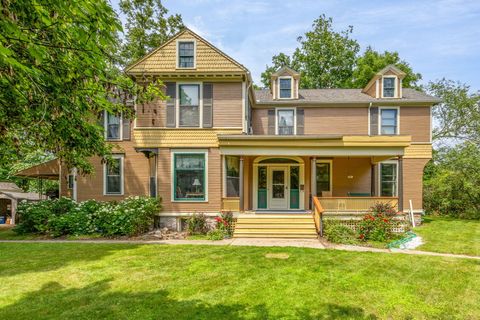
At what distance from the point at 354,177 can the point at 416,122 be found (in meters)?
4.18

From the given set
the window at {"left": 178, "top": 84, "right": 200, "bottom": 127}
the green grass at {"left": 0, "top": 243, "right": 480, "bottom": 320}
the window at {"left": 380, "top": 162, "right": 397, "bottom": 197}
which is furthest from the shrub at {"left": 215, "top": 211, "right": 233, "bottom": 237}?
the window at {"left": 380, "top": 162, "right": 397, "bottom": 197}

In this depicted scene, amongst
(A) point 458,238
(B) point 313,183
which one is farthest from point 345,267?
(A) point 458,238

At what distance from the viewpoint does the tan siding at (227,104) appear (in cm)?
1250

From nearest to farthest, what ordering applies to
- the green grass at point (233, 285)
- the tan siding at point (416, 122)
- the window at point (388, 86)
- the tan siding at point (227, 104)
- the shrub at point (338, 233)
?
Answer: 1. the green grass at point (233, 285)
2. the shrub at point (338, 233)
3. the tan siding at point (227, 104)
4. the tan siding at point (416, 122)
5. the window at point (388, 86)

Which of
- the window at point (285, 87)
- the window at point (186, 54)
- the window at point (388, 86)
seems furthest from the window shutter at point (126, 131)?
the window at point (388, 86)

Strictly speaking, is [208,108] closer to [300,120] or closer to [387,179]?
[300,120]

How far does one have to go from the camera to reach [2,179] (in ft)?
95.1

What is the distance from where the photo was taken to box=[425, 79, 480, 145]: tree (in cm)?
2439

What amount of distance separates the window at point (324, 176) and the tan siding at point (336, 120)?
174 cm

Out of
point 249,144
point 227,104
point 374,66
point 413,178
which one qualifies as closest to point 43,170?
point 227,104

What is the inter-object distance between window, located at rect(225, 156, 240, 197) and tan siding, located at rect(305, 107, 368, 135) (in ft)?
14.9

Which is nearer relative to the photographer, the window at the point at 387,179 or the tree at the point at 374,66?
the window at the point at 387,179

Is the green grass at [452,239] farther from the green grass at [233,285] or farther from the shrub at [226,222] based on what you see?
the shrub at [226,222]

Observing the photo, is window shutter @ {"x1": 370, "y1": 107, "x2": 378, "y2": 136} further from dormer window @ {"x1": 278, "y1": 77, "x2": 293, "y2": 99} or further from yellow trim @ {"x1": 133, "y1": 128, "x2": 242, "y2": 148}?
yellow trim @ {"x1": 133, "y1": 128, "x2": 242, "y2": 148}
